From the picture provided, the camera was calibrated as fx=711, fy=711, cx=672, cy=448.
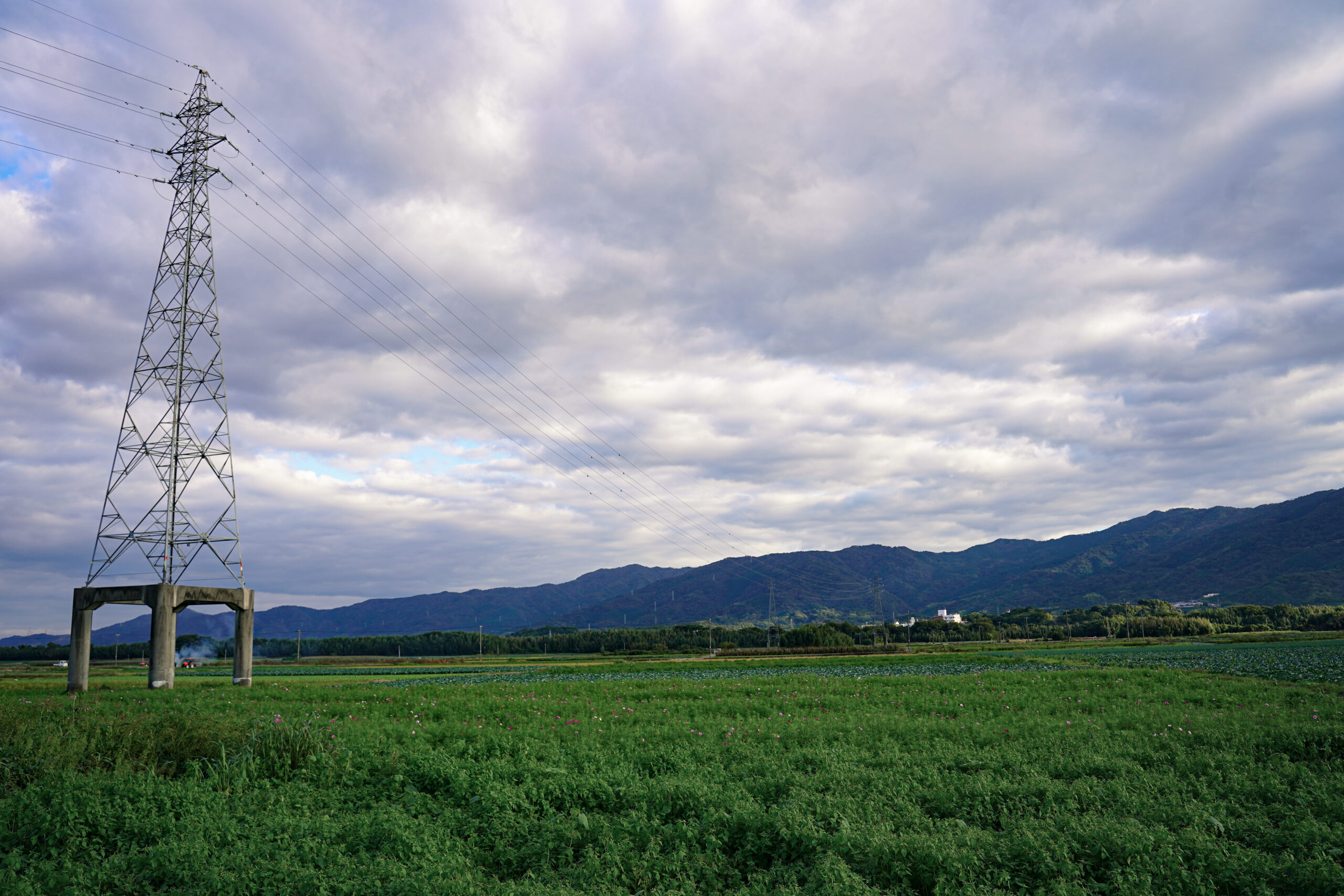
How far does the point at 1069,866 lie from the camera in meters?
8.31

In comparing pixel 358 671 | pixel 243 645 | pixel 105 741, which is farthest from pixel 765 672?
pixel 358 671

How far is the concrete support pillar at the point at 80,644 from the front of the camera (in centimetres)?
3722

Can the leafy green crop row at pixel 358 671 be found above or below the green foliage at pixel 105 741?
below

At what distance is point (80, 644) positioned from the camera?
38250 mm

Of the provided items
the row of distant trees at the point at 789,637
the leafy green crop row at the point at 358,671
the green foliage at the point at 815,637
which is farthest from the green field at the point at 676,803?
the green foliage at the point at 815,637

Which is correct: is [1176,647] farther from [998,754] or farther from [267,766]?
[267,766]

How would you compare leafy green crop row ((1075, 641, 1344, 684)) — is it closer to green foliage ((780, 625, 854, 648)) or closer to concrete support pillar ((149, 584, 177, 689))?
concrete support pillar ((149, 584, 177, 689))

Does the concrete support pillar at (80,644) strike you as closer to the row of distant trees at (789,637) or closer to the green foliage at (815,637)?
the row of distant trees at (789,637)

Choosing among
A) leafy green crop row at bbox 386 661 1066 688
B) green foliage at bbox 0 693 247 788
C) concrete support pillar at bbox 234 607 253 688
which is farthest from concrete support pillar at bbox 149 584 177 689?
green foliage at bbox 0 693 247 788

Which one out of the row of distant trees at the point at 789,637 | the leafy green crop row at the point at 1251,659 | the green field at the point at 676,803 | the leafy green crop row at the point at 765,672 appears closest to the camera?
the green field at the point at 676,803

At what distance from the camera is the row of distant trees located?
12900 cm

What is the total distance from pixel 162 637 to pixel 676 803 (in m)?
36.3

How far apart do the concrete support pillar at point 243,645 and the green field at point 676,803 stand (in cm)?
2267

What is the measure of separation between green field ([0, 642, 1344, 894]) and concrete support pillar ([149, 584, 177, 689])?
67.9 ft
